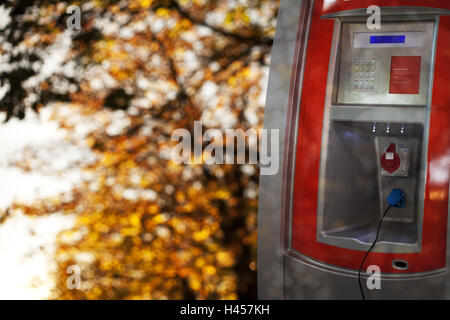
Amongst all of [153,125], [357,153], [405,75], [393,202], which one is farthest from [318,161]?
[153,125]

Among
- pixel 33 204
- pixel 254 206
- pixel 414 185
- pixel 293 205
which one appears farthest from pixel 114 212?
pixel 414 185

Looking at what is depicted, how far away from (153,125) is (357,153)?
2094 mm

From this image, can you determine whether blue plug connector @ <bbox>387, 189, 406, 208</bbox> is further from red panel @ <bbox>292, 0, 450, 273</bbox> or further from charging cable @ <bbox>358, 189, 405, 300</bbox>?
red panel @ <bbox>292, 0, 450, 273</bbox>

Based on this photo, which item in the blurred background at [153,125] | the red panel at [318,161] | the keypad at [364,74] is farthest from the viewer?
A: the blurred background at [153,125]

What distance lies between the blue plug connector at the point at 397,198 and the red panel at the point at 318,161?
0.13 m

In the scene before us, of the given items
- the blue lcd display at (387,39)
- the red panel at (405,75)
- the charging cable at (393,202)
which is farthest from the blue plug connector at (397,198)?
the blue lcd display at (387,39)

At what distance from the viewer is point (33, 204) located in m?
3.66

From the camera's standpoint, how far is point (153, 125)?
12.0ft

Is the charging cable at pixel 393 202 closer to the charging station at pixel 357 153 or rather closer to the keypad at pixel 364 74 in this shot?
the charging station at pixel 357 153

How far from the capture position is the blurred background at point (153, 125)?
3.48 metres

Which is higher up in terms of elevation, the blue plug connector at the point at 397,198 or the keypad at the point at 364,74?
the keypad at the point at 364,74

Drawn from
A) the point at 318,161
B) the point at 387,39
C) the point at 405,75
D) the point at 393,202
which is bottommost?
the point at 393,202

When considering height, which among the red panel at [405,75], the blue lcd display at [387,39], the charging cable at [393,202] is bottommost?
the charging cable at [393,202]

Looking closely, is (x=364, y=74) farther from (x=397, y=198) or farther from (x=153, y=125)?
(x=153, y=125)
